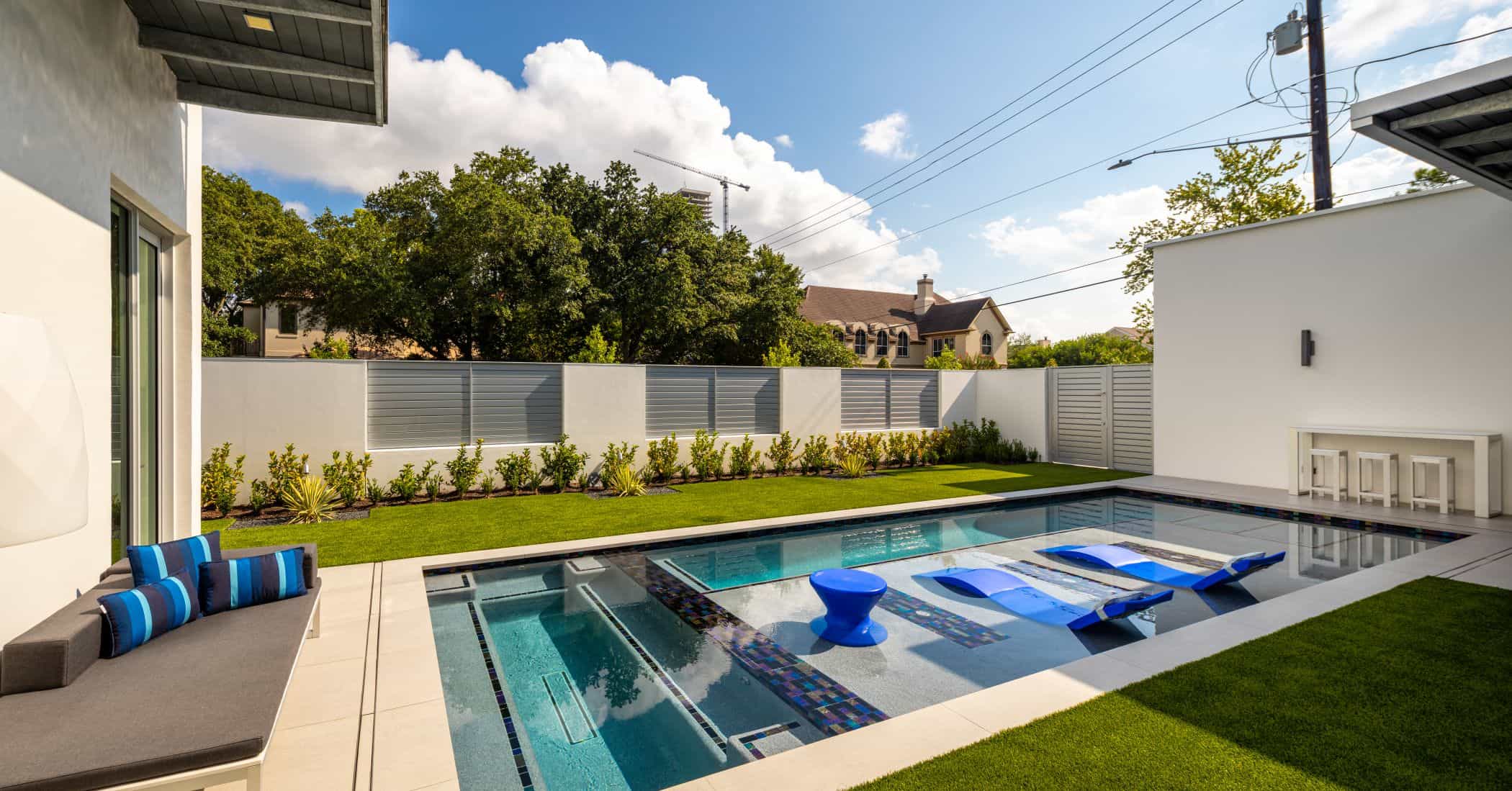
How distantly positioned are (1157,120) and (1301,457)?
9.68 metres

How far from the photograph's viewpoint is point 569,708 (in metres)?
3.67

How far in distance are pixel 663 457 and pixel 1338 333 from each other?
1084 centimetres

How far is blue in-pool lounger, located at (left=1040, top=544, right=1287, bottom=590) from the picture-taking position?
573 centimetres

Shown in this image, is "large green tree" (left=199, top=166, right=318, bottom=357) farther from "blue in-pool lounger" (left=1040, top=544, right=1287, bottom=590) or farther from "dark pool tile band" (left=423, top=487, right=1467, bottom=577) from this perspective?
"blue in-pool lounger" (left=1040, top=544, right=1287, bottom=590)

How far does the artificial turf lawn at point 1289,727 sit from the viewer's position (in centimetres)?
270

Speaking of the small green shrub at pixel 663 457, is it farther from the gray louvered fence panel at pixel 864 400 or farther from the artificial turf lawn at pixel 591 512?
the gray louvered fence panel at pixel 864 400

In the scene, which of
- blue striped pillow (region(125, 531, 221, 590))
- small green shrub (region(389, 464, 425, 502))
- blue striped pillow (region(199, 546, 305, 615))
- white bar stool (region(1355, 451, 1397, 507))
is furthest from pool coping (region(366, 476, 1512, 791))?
small green shrub (region(389, 464, 425, 502))

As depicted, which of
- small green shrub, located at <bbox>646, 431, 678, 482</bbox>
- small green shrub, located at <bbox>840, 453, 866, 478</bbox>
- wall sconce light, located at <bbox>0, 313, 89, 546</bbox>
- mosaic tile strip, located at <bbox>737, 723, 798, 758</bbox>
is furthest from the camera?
small green shrub, located at <bbox>840, 453, 866, 478</bbox>

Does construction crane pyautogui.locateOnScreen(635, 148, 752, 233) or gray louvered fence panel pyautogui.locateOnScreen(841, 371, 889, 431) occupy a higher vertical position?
construction crane pyautogui.locateOnScreen(635, 148, 752, 233)

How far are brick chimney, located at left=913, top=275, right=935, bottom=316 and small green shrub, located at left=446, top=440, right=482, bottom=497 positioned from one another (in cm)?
3351

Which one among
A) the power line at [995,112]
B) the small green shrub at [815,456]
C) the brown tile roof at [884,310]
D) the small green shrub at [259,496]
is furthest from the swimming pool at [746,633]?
the brown tile roof at [884,310]

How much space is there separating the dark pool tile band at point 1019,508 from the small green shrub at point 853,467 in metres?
3.43

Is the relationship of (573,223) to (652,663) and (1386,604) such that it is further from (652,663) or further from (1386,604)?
(1386,604)

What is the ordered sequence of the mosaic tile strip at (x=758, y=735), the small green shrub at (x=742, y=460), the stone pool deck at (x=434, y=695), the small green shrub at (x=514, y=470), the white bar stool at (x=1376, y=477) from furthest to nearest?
the small green shrub at (x=742, y=460) → the small green shrub at (x=514, y=470) → the white bar stool at (x=1376, y=477) → the mosaic tile strip at (x=758, y=735) → the stone pool deck at (x=434, y=695)
